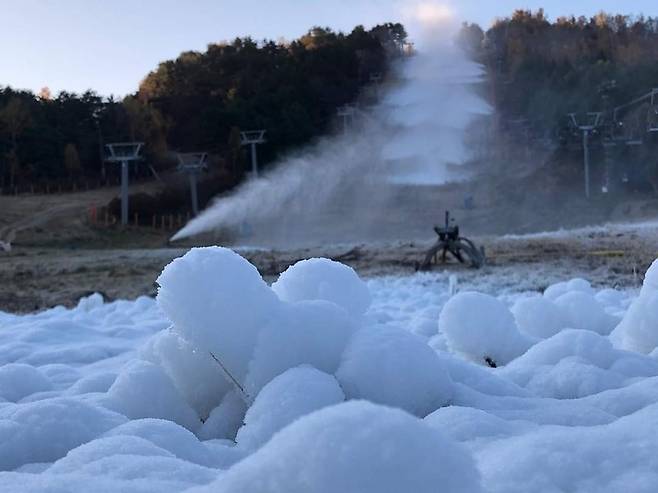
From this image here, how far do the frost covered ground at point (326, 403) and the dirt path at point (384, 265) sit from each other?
358 inches

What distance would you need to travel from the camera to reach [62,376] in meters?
3.51

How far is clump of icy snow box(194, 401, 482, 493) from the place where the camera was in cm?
107

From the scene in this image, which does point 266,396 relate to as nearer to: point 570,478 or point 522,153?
point 570,478

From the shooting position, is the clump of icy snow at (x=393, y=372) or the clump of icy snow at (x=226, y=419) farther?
the clump of icy snow at (x=226, y=419)

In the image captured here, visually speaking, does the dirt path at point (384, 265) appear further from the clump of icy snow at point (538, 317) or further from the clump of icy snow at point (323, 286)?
the clump of icy snow at point (323, 286)

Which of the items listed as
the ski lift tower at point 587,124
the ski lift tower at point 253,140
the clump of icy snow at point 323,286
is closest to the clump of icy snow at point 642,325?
the clump of icy snow at point 323,286

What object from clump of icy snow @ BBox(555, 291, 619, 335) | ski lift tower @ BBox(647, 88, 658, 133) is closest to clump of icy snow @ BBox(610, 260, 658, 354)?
clump of icy snow @ BBox(555, 291, 619, 335)

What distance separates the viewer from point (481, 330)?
341 cm

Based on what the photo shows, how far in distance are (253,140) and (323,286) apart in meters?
38.8

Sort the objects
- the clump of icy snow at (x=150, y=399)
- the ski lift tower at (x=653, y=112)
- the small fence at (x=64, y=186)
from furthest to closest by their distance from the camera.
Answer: the ski lift tower at (x=653, y=112) → the small fence at (x=64, y=186) → the clump of icy snow at (x=150, y=399)

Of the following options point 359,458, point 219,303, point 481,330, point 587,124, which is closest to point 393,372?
point 219,303

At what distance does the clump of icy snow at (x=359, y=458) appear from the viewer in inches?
42.3

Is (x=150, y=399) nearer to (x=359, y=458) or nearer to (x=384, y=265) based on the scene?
(x=359, y=458)

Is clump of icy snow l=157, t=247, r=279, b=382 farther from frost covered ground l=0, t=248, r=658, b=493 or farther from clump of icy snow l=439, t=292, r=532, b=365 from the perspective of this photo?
clump of icy snow l=439, t=292, r=532, b=365
